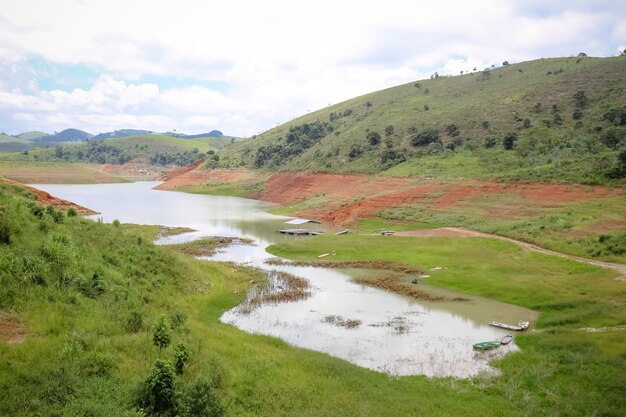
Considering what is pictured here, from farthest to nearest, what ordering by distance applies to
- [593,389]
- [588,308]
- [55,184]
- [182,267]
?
→ [55,184] < [182,267] < [588,308] < [593,389]

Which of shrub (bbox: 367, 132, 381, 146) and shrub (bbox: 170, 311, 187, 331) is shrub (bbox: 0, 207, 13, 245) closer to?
shrub (bbox: 170, 311, 187, 331)

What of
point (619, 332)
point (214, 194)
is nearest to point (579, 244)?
point (619, 332)

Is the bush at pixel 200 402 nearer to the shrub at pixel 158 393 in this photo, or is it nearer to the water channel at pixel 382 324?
the shrub at pixel 158 393

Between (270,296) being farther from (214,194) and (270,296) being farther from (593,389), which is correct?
(214,194)

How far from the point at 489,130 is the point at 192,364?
289ft

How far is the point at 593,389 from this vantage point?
57.1 feet

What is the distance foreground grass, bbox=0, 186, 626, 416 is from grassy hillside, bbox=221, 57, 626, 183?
137ft

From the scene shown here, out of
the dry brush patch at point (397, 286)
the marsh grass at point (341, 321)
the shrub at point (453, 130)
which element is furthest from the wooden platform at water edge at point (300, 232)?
the shrub at point (453, 130)

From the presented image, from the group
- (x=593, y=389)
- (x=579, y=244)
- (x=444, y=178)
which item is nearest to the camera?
(x=593, y=389)

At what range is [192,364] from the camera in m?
16.2

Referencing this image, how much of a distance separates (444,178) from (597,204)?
26.6 meters

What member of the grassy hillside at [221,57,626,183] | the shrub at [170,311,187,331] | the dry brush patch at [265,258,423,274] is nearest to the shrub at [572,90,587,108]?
the grassy hillside at [221,57,626,183]

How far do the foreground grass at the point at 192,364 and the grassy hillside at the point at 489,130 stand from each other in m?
41.8

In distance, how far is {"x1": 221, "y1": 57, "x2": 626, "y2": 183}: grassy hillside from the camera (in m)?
67.9
